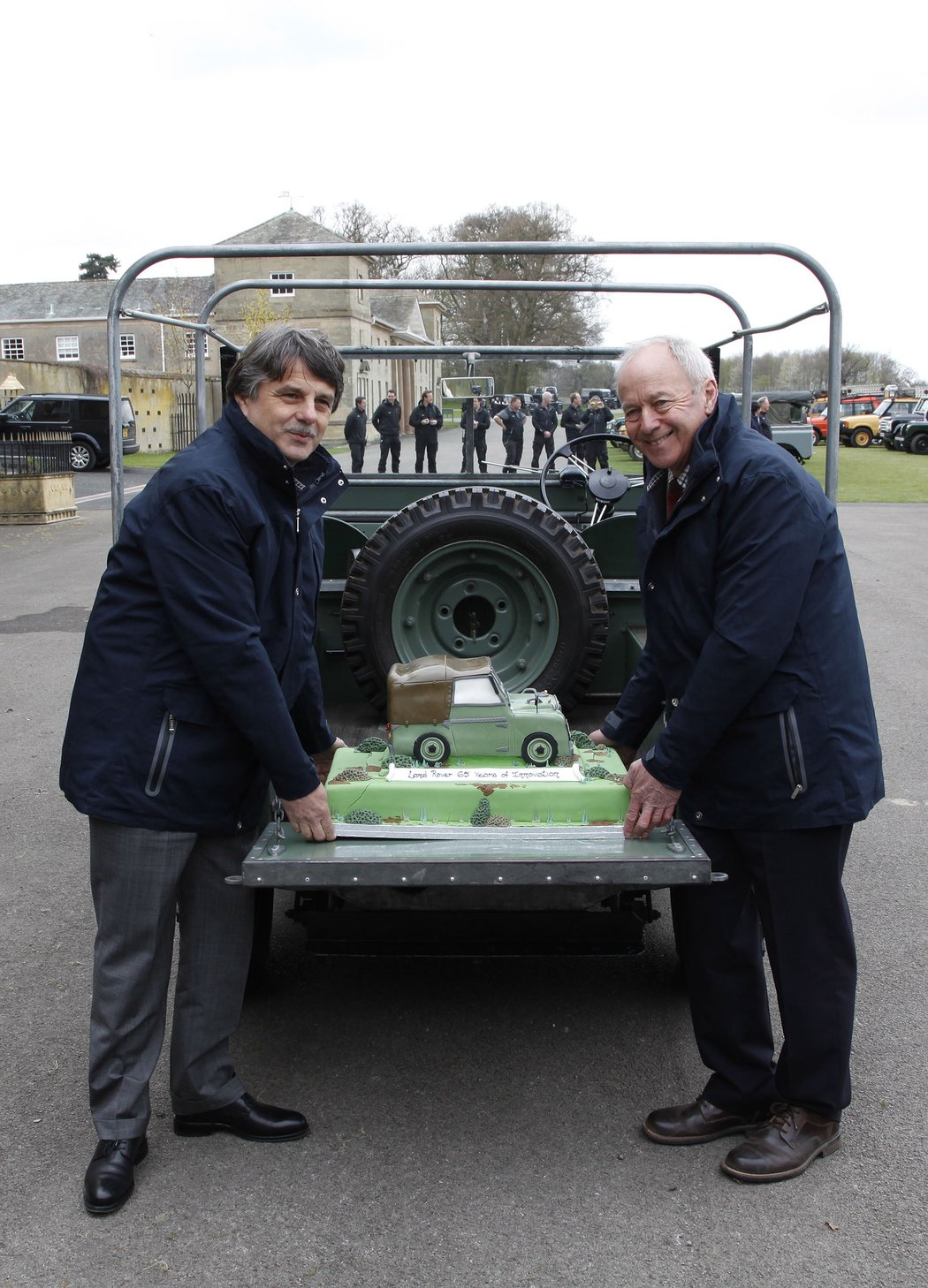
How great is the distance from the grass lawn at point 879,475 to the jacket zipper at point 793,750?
1673cm

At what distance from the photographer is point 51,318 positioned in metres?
64.9

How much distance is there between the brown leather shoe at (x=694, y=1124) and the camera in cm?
283

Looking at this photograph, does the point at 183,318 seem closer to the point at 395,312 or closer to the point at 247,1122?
the point at 395,312

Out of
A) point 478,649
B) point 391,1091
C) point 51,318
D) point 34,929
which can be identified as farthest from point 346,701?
point 51,318

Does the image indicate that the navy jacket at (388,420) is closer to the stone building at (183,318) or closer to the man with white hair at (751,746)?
the man with white hair at (751,746)

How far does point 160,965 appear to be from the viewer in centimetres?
270

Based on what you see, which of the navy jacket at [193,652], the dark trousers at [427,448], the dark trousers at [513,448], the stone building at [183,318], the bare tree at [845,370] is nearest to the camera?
the navy jacket at [193,652]

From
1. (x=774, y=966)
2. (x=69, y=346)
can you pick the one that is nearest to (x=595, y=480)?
(x=774, y=966)

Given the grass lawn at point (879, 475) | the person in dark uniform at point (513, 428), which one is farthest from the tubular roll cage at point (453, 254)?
the grass lawn at point (879, 475)

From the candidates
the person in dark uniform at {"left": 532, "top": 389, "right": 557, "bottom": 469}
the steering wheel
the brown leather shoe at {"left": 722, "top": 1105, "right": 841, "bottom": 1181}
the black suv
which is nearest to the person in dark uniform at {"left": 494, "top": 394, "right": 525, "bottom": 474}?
the person in dark uniform at {"left": 532, "top": 389, "right": 557, "bottom": 469}

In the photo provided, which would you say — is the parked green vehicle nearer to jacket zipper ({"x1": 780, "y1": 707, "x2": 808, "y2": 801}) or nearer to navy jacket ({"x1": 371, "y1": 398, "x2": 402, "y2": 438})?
jacket zipper ({"x1": 780, "y1": 707, "x2": 808, "y2": 801})

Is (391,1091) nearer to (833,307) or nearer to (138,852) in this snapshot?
(138,852)

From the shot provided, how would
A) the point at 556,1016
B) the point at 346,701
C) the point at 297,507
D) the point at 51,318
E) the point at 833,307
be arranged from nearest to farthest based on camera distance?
1. the point at 297,507
2. the point at 556,1016
3. the point at 833,307
4. the point at 346,701
5. the point at 51,318

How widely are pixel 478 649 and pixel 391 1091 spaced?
66.8 inches
